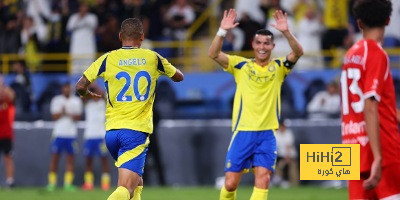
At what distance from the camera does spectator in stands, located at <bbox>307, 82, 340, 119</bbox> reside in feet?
70.6

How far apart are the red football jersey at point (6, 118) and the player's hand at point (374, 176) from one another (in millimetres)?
15044

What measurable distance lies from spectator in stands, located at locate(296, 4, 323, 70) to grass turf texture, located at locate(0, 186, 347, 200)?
12.1 ft

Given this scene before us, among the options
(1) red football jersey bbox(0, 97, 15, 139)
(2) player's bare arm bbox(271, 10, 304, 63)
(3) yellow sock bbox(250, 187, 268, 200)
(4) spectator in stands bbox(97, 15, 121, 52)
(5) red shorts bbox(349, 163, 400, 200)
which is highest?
(2) player's bare arm bbox(271, 10, 304, 63)

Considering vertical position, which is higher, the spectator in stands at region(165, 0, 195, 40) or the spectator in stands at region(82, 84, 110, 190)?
the spectator in stands at region(165, 0, 195, 40)

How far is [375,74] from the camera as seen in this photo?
710cm

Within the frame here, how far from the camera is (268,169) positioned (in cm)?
1166

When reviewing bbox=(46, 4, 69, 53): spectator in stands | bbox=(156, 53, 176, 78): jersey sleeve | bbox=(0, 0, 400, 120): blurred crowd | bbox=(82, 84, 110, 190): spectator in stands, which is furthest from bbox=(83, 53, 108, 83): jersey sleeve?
bbox=(46, 4, 69, 53): spectator in stands

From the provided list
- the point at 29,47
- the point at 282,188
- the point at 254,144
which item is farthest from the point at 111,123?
the point at 29,47

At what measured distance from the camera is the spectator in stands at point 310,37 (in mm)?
22562

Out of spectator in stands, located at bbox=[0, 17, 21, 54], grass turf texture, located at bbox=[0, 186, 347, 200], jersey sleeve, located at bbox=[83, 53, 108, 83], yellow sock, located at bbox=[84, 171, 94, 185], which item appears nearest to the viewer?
jersey sleeve, located at bbox=[83, 53, 108, 83]

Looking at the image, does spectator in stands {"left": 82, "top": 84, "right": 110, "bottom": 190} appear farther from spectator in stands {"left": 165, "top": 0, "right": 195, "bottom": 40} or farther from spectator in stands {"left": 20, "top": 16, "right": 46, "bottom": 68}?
spectator in stands {"left": 20, "top": 16, "right": 46, "bottom": 68}

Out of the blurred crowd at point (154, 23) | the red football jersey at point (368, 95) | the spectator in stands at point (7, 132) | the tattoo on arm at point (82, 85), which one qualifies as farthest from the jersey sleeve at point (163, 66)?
→ the blurred crowd at point (154, 23)

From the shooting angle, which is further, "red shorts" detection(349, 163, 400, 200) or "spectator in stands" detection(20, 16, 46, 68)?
"spectator in stands" detection(20, 16, 46, 68)

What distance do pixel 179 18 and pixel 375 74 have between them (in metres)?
16.8
